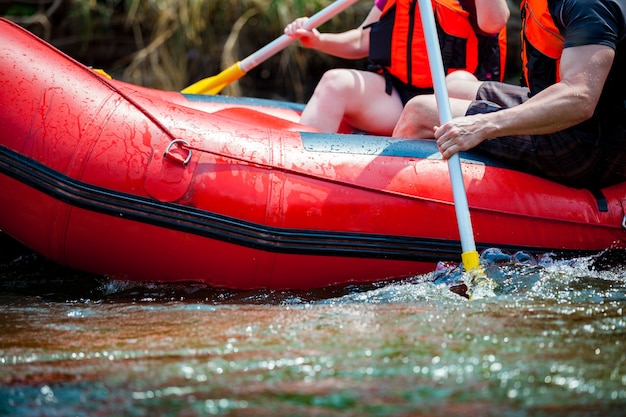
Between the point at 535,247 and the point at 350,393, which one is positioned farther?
the point at 535,247

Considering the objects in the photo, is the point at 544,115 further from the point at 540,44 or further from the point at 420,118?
the point at 420,118

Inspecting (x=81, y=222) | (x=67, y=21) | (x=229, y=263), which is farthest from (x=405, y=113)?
(x=67, y=21)

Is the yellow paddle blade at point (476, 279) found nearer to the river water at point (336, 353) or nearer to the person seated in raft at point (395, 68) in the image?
the river water at point (336, 353)

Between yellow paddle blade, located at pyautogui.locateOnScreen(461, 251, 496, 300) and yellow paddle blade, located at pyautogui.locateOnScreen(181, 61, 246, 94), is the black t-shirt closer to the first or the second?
yellow paddle blade, located at pyautogui.locateOnScreen(461, 251, 496, 300)

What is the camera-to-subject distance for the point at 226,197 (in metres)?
2.68

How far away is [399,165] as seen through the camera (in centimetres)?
281

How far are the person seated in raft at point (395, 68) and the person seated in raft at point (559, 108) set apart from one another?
47cm

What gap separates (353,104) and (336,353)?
1.86 metres

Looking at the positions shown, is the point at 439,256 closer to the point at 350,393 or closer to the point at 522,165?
the point at 522,165

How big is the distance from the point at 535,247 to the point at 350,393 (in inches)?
56.8

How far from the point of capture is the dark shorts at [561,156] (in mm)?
2777

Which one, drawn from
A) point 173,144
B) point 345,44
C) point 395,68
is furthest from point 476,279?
point 345,44

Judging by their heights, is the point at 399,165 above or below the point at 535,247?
above

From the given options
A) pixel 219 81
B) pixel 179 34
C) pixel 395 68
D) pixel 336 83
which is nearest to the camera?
pixel 336 83
